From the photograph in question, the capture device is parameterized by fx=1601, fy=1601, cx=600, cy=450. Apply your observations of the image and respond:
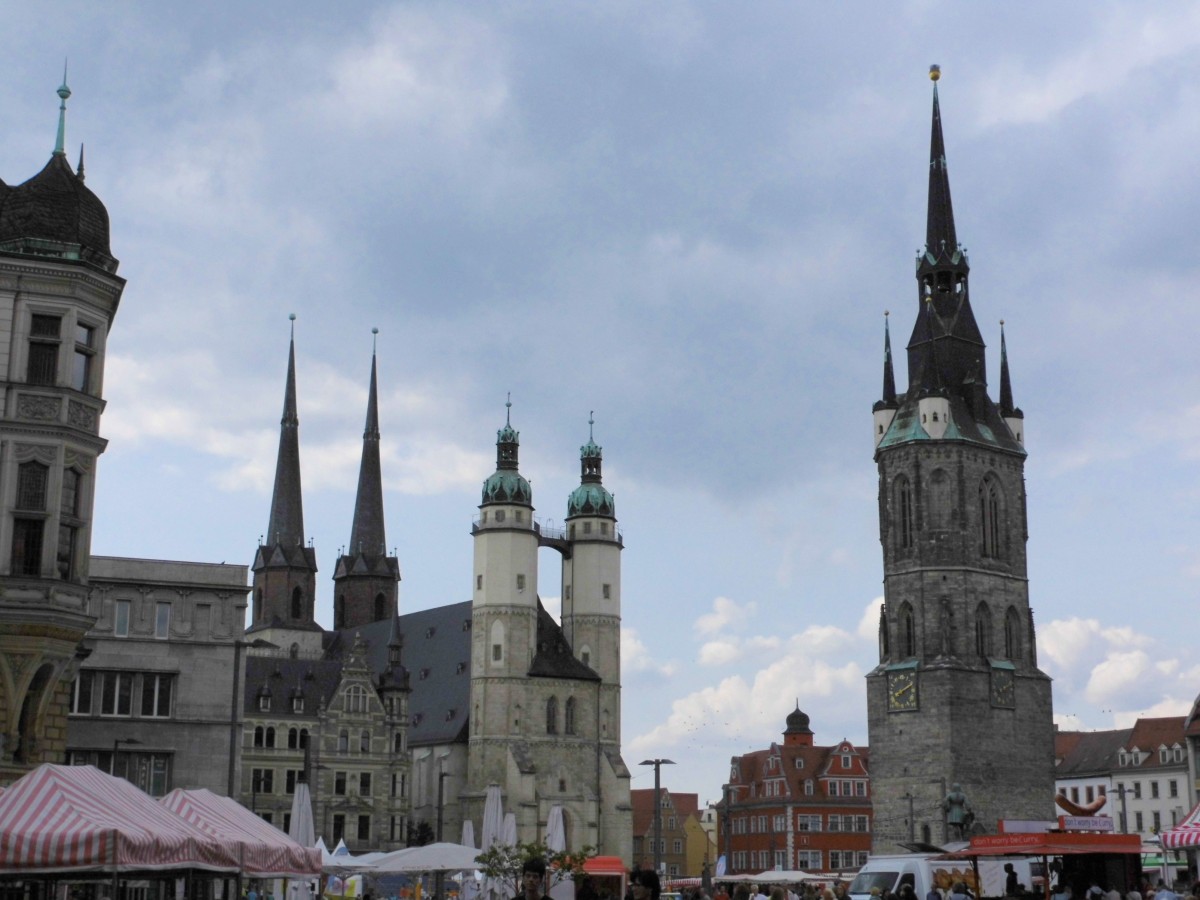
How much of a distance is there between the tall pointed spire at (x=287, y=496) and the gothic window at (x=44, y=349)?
97844 mm

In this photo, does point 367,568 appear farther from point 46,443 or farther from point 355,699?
point 46,443

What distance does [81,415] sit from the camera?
106 ft

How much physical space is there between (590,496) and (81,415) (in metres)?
77.8

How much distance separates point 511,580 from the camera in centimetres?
10319

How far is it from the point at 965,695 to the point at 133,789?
7255 centimetres

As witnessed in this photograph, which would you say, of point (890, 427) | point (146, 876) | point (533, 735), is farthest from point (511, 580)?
point (146, 876)

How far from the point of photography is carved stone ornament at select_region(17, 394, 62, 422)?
31.3 metres

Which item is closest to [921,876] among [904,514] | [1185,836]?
[1185,836]

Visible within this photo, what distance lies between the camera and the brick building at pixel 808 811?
114312mm

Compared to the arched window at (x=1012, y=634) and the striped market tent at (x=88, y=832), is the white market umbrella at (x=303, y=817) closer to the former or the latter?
the striped market tent at (x=88, y=832)

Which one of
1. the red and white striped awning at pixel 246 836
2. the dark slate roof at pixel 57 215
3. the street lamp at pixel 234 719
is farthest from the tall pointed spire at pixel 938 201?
the red and white striped awning at pixel 246 836

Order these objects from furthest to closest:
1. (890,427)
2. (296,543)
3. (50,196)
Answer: (296,543), (890,427), (50,196)

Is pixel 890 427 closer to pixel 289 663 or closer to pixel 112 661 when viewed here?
pixel 289 663

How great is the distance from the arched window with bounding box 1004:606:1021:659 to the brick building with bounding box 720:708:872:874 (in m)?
27.0
